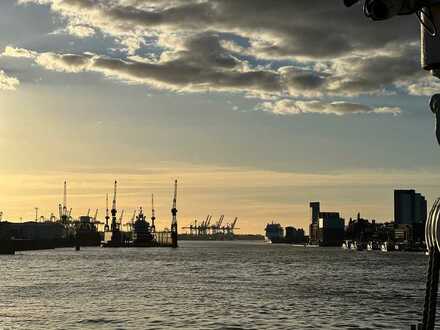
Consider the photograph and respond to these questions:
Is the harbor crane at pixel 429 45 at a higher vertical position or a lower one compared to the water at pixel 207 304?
higher

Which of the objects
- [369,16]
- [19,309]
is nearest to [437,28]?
[369,16]

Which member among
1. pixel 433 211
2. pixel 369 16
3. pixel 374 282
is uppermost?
pixel 369 16

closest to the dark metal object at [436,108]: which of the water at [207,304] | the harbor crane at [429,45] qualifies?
the harbor crane at [429,45]

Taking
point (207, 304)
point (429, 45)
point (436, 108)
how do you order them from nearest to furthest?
1. point (429, 45)
2. point (436, 108)
3. point (207, 304)

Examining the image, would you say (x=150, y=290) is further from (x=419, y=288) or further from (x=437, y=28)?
(x=437, y=28)

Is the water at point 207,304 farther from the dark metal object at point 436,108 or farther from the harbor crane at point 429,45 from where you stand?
the dark metal object at point 436,108

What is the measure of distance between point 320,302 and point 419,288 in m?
38.3

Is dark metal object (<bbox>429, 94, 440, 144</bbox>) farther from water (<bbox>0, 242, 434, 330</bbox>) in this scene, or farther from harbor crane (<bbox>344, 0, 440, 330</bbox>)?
water (<bbox>0, 242, 434, 330</bbox>)

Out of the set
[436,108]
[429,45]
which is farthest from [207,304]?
[429,45]

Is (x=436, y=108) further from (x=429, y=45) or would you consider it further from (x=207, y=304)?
(x=207, y=304)

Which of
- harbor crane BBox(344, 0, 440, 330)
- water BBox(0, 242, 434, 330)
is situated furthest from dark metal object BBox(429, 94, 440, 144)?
water BBox(0, 242, 434, 330)

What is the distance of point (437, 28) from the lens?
501 inches

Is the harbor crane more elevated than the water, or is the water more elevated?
the harbor crane

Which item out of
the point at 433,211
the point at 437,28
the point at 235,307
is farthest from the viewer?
the point at 235,307
